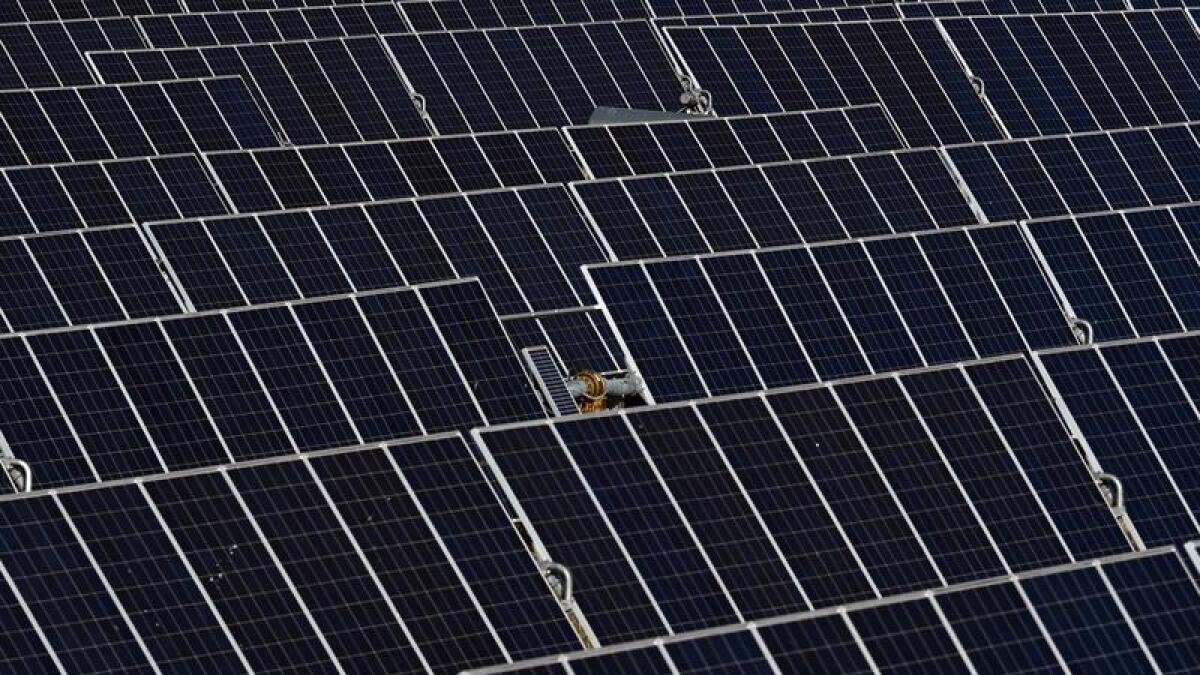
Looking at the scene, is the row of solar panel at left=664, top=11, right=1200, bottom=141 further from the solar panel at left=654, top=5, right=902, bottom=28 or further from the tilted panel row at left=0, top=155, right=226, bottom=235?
the tilted panel row at left=0, top=155, right=226, bottom=235

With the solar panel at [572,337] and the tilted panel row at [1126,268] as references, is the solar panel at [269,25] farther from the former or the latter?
the tilted panel row at [1126,268]

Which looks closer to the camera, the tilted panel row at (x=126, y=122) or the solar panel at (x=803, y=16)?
the tilted panel row at (x=126, y=122)

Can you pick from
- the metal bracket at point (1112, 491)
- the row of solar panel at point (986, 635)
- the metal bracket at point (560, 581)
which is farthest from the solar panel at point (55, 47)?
the row of solar panel at point (986, 635)

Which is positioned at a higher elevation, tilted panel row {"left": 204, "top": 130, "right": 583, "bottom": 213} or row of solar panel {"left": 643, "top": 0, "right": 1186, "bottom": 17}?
row of solar panel {"left": 643, "top": 0, "right": 1186, "bottom": 17}

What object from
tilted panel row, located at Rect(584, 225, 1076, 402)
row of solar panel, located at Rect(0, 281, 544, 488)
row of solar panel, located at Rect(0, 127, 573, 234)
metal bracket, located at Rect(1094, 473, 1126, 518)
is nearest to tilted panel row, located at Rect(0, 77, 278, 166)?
row of solar panel, located at Rect(0, 127, 573, 234)

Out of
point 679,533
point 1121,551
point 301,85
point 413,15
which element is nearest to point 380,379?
point 679,533

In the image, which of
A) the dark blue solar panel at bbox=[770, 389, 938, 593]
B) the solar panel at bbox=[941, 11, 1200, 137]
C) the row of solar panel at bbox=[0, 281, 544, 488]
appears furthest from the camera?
the solar panel at bbox=[941, 11, 1200, 137]

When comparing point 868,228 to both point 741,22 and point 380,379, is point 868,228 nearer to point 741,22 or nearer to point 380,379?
point 380,379
